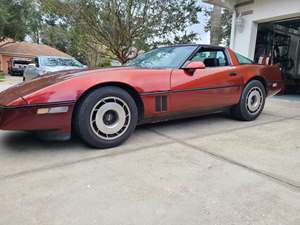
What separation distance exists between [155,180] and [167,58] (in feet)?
6.34

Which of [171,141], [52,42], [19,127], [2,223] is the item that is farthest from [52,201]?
[52,42]

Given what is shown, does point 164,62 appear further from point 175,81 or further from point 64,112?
point 64,112

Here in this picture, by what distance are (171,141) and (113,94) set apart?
0.90 metres

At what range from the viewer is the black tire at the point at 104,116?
259cm

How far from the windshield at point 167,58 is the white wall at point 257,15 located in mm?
4727

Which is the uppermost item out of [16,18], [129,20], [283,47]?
[16,18]

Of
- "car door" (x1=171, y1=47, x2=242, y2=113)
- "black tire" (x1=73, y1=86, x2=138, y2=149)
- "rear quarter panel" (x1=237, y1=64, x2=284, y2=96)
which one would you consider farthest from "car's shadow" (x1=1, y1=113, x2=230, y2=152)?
"rear quarter panel" (x1=237, y1=64, x2=284, y2=96)

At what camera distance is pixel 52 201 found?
5.74 feet

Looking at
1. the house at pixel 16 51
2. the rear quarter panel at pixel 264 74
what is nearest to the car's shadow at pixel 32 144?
the rear quarter panel at pixel 264 74

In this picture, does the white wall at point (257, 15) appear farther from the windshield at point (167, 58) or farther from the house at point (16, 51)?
the house at point (16, 51)

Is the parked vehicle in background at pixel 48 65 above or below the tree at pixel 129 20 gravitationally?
below

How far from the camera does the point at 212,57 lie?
12.5 feet

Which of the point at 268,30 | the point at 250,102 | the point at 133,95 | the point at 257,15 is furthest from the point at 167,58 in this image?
the point at 268,30

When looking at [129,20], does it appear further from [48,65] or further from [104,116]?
[104,116]
